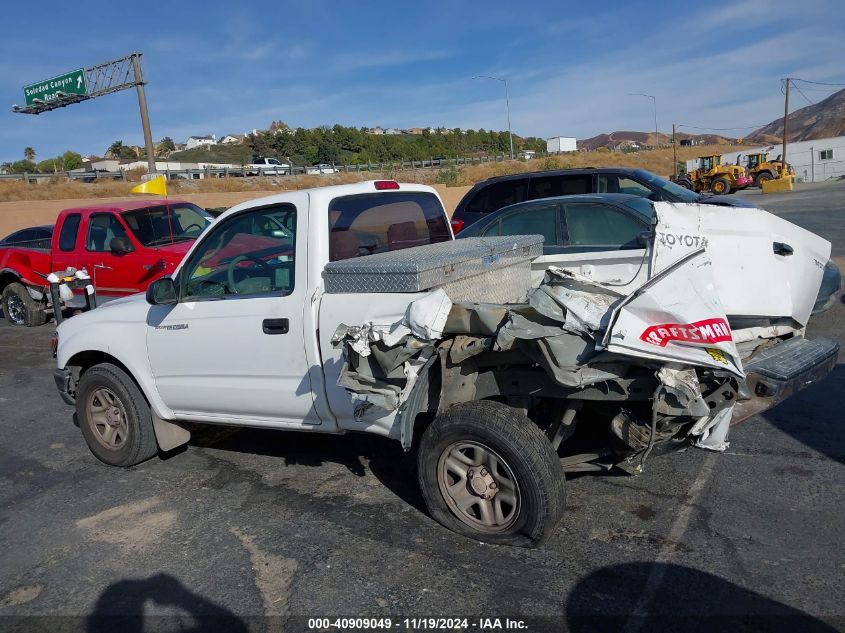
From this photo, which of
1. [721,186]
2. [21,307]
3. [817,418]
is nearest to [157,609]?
[817,418]

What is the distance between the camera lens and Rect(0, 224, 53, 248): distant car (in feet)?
41.9

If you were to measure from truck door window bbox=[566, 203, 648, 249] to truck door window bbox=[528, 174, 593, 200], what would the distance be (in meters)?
3.35

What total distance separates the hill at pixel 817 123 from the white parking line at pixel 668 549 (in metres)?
140

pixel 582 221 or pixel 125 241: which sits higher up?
pixel 125 241

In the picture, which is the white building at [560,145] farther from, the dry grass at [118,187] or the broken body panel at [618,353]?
the broken body panel at [618,353]

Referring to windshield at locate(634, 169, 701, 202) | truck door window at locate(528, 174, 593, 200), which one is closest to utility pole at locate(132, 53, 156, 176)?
truck door window at locate(528, 174, 593, 200)

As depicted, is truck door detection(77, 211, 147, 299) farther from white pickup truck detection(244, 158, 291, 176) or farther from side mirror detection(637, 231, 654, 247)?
white pickup truck detection(244, 158, 291, 176)

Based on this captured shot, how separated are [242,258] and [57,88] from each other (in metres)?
31.3

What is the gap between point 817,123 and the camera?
15525 centimetres

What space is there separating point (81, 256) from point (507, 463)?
8.82 m

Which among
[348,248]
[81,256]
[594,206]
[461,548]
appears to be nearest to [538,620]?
[461,548]

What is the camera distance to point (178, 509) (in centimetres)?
442

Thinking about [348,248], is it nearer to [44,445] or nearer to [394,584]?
[394,584]

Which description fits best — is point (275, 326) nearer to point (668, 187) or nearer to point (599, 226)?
point (599, 226)
